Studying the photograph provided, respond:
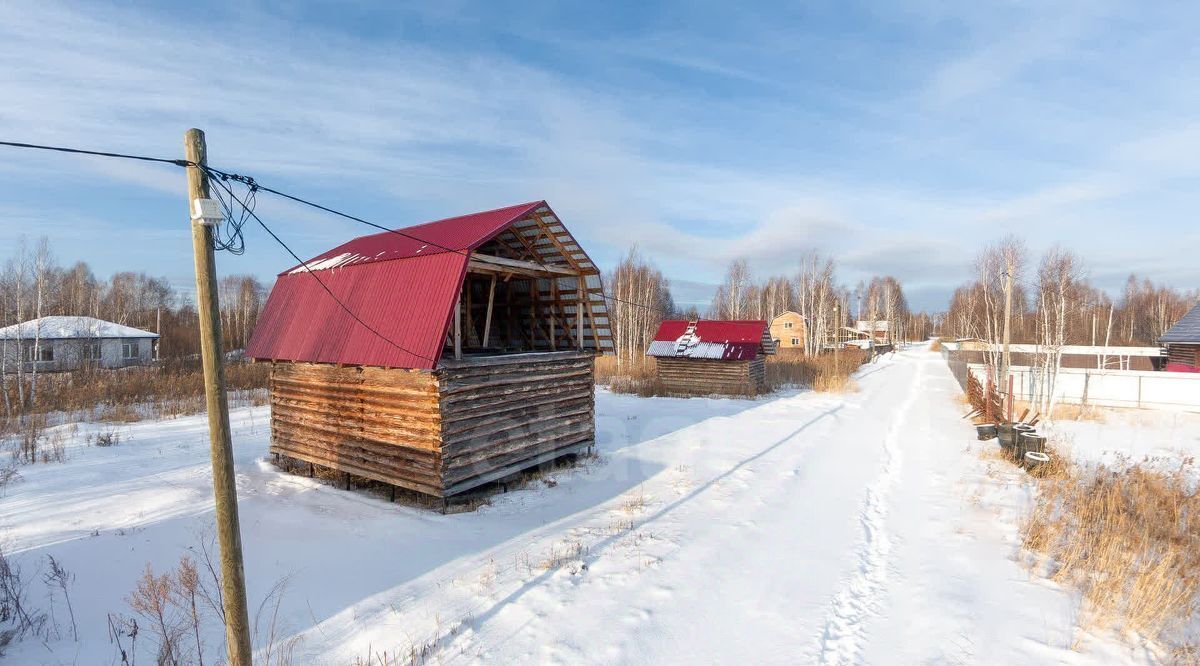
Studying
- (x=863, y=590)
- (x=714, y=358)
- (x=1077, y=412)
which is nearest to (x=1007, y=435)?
(x=863, y=590)

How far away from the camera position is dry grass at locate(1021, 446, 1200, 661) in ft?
17.2

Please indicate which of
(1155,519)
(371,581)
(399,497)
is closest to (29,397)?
(399,497)

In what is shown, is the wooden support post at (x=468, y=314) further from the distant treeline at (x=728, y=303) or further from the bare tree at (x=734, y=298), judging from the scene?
the bare tree at (x=734, y=298)

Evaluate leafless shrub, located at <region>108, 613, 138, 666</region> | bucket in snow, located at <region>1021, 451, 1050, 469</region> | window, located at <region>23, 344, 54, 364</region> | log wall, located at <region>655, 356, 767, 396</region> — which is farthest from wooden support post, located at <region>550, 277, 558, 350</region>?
window, located at <region>23, 344, 54, 364</region>

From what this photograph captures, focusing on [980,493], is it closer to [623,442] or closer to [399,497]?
[623,442]

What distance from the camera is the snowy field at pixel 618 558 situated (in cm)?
499

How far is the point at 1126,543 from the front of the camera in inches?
268

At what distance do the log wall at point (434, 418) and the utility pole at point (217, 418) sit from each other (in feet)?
15.4

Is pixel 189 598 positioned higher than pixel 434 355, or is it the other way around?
pixel 434 355

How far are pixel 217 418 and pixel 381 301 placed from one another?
6.14 m

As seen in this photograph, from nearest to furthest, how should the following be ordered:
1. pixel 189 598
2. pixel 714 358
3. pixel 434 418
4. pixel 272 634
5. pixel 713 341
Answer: pixel 272 634 → pixel 189 598 → pixel 434 418 → pixel 714 358 → pixel 713 341

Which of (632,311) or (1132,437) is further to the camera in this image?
(632,311)

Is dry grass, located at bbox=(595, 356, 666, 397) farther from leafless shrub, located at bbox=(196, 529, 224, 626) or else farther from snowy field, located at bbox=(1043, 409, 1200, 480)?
leafless shrub, located at bbox=(196, 529, 224, 626)

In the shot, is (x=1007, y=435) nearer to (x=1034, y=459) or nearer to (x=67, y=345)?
(x=1034, y=459)
